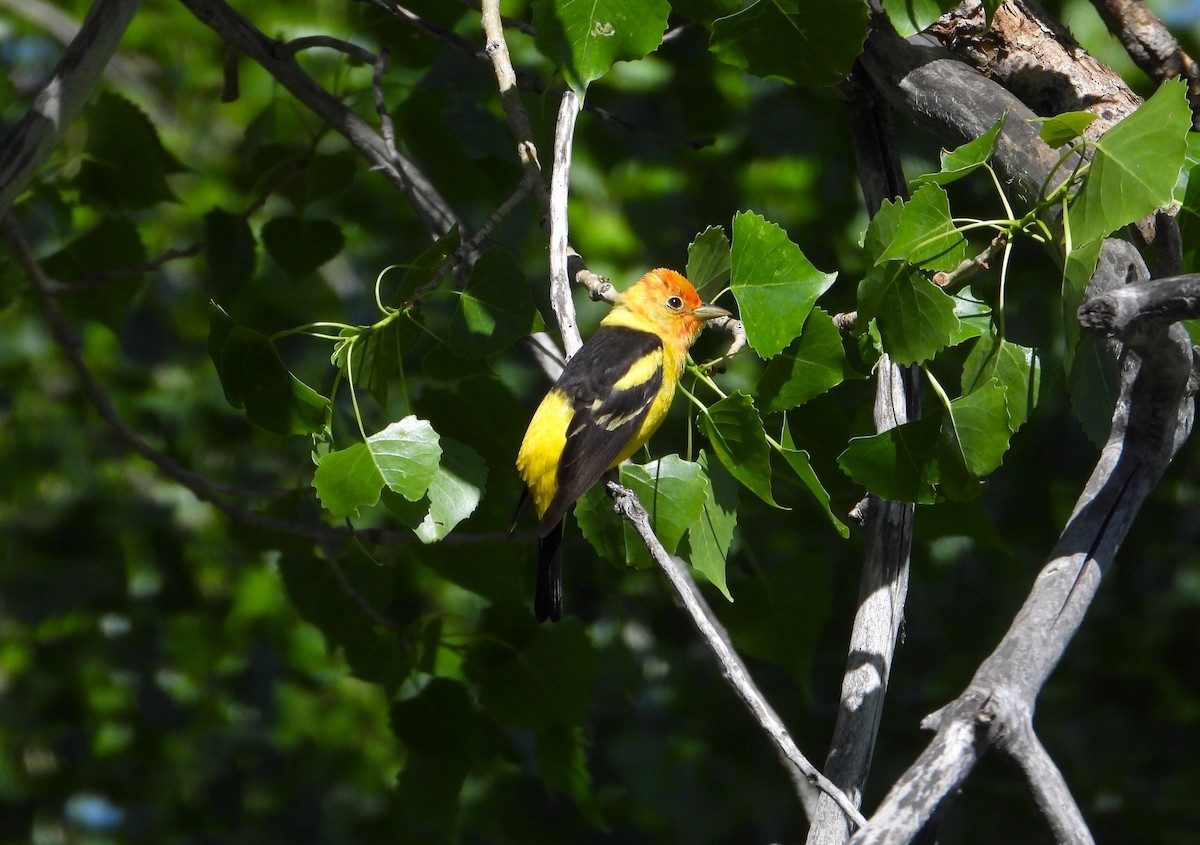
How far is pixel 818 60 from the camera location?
6.82 ft

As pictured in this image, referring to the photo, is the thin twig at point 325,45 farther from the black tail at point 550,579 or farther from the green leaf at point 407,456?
the green leaf at point 407,456

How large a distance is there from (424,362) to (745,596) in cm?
100

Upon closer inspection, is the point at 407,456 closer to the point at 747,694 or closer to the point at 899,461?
the point at 747,694

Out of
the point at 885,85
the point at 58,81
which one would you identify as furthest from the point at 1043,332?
the point at 58,81

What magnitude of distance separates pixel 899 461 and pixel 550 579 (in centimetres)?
124

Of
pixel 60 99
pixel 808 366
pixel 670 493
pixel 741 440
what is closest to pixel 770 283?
pixel 808 366

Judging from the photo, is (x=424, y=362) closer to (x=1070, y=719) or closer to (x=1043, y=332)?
(x=1043, y=332)

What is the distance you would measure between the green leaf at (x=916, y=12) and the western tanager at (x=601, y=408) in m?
0.79

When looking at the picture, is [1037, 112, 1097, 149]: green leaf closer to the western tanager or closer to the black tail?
the western tanager

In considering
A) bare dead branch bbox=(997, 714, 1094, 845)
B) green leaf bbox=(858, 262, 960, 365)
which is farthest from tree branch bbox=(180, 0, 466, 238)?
bare dead branch bbox=(997, 714, 1094, 845)

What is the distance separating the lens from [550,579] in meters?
2.86

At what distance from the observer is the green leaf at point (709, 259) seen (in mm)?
2113

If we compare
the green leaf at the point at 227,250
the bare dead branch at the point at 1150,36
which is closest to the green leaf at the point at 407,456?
the green leaf at the point at 227,250

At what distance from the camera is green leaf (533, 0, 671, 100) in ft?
6.45
